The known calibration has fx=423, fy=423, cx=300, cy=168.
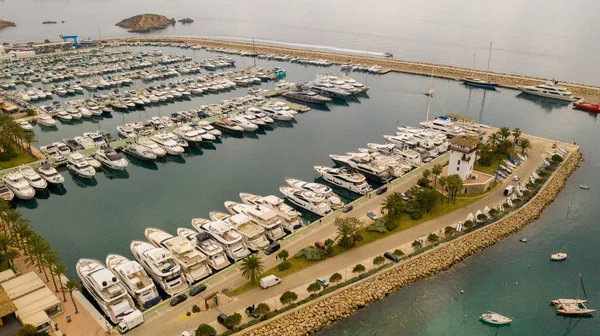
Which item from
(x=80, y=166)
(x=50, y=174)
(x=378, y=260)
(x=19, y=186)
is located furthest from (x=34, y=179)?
(x=378, y=260)

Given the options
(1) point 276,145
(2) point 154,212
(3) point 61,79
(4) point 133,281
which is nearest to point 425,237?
(4) point 133,281

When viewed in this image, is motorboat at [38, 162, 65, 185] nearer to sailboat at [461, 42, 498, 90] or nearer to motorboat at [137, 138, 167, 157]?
motorboat at [137, 138, 167, 157]

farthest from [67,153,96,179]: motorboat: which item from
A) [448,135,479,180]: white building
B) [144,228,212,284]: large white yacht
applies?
[448,135,479,180]: white building

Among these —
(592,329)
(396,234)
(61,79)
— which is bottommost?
(592,329)

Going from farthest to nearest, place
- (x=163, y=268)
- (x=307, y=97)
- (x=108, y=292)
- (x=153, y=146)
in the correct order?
(x=307, y=97) < (x=153, y=146) < (x=163, y=268) < (x=108, y=292)

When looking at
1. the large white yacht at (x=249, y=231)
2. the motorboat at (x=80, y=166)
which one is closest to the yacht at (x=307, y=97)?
the motorboat at (x=80, y=166)

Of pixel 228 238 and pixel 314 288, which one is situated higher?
pixel 228 238

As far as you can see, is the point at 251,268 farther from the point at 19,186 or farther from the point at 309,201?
the point at 19,186

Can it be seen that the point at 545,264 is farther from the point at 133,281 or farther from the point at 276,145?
the point at 276,145
